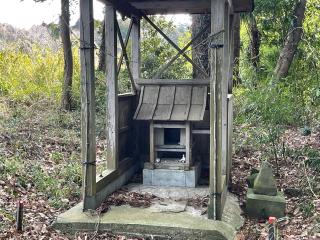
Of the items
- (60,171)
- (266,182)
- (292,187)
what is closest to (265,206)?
(266,182)

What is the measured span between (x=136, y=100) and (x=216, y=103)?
2340 mm

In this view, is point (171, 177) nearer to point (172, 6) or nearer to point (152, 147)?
point (152, 147)

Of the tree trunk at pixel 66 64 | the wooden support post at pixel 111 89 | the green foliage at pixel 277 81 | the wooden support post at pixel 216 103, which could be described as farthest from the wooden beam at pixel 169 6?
the tree trunk at pixel 66 64

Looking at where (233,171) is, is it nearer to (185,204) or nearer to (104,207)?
(185,204)

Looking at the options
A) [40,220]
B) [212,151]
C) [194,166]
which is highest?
[212,151]

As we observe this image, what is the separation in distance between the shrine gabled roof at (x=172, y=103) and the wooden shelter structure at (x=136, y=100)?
0.02m

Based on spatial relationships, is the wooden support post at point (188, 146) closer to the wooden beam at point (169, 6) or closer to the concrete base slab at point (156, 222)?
the concrete base slab at point (156, 222)

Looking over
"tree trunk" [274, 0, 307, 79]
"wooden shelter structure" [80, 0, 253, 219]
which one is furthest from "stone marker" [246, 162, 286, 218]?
"tree trunk" [274, 0, 307, 79]

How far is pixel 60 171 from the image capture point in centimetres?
647

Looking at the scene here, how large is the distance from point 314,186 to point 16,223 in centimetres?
418

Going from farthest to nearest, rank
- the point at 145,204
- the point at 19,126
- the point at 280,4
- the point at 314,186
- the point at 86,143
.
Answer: the point at 280,4, the point at 19,126, the point at 314,186, the point at 145,204, the point at 86,143

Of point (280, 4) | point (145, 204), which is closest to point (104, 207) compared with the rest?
point (145, 204)

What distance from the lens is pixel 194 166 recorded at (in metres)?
6.04

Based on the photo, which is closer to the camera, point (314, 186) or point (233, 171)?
point (314, 186)
